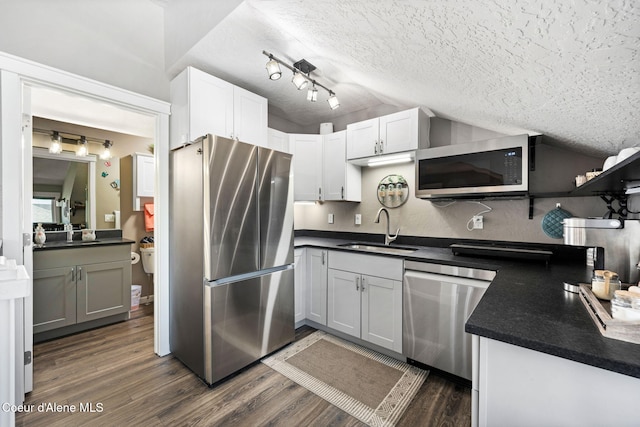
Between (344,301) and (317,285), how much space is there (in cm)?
35

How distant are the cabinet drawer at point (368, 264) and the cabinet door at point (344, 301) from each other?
2.6 inches

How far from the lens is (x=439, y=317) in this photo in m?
1.94

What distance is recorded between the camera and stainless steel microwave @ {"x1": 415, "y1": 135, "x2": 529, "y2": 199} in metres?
1.85

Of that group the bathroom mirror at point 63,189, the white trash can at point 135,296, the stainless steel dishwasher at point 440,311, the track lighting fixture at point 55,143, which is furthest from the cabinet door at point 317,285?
the track lighting fixture at point 55,143

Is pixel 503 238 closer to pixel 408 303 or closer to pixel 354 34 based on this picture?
pixel 408 303

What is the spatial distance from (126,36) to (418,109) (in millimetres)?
2475

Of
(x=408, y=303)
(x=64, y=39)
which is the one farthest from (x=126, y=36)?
(x=408, y=303)

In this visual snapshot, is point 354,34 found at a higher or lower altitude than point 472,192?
higher

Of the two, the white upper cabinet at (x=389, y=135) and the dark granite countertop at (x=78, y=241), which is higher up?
the white upper cabinet at (x=389, y=135)

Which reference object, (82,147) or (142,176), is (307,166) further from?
(82,147)

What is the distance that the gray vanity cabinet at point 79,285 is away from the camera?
8.26 ft

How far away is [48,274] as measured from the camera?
2.55 meters

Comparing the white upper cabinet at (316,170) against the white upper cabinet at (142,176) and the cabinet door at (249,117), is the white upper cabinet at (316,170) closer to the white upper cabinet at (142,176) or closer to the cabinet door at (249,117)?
the cabinet door at (249,117)

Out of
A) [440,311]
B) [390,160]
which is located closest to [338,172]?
[390,160]
